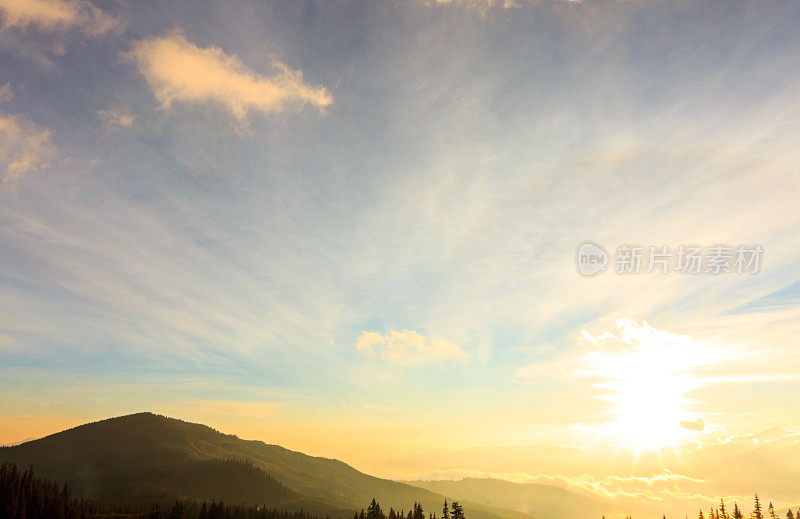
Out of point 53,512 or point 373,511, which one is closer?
point 373,511

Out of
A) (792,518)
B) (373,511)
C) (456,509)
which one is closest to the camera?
(456,509)

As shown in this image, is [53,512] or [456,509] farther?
[53,512]

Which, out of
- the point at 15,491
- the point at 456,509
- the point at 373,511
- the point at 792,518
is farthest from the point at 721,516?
the point at 15,491

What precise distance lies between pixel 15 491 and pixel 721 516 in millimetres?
279557

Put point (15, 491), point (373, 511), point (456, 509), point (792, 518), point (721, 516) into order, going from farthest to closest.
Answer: point (15, 491) → point (721, 516) → point (792, 518) → point (373, 511) → point (456, 509)

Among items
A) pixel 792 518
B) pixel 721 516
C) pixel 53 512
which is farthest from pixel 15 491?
pixel 792 518

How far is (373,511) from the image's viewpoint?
112m

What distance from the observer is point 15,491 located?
195m

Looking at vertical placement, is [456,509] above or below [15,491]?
above

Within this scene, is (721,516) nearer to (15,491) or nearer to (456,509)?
(456,509)

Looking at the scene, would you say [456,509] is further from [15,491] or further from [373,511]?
[15,491]

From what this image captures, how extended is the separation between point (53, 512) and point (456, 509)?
204212mm

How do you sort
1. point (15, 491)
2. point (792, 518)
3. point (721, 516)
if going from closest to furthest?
1. point (792, 518)
2. point (721, 516)
3. point (15, 491)

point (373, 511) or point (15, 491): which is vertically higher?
point (373, 511)
